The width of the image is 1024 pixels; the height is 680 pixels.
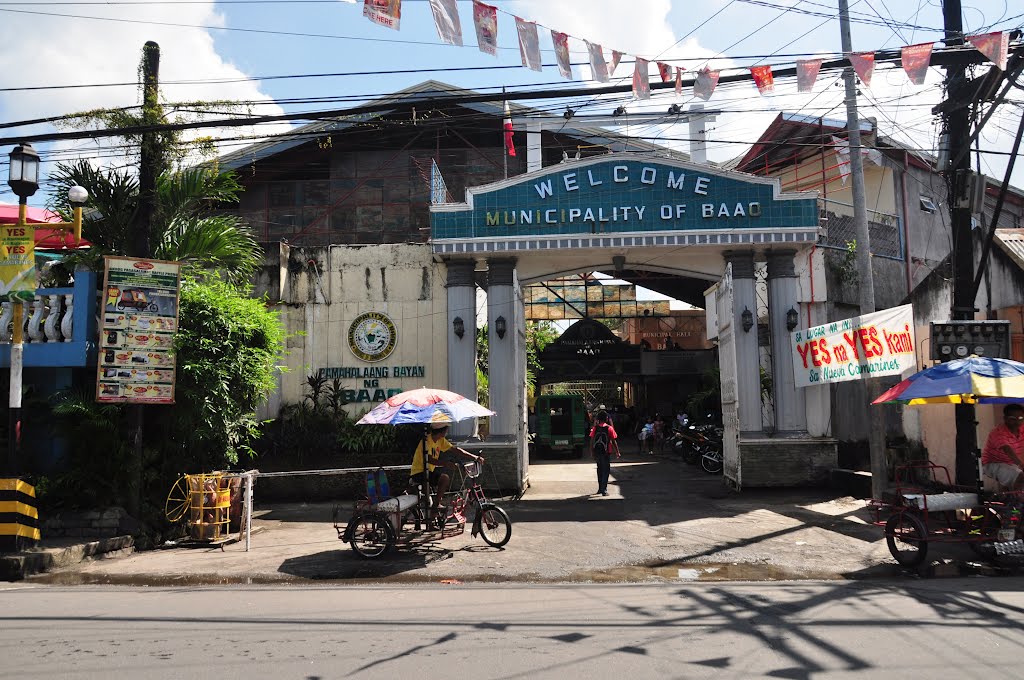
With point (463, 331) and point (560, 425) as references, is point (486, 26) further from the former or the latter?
point (560, 425)

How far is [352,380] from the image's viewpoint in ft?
54.1

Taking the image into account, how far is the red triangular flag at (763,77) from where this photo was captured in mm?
10773

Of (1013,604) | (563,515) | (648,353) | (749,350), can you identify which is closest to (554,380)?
(648,353)

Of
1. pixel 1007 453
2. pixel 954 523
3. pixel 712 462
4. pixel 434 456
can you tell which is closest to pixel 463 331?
pixel 434 456

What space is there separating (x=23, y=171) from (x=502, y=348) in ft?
28.3

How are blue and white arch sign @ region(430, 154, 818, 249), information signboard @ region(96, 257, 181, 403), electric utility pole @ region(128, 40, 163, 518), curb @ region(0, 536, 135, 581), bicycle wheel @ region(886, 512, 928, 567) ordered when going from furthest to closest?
blue and white arch sign @ region(430, 154, 818, 249), electric utility pole @ region(128, 40, 163, 518), information signboard @ region(96, 257, 181, 403), curb @ region(0, 536, 135, 581), bicycle wheel @ region(886, 512, 928, 567)

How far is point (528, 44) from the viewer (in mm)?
10062

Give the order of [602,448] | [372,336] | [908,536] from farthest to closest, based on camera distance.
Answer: [372,336] < [602,448] < [908,536]

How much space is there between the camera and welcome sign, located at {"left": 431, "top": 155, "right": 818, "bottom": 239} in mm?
15102

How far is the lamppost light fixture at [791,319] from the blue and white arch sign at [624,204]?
1476 mm

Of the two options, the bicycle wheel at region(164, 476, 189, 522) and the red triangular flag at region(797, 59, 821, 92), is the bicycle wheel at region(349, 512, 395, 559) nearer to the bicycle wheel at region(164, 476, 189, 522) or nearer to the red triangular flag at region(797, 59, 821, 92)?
the bicycle wheel at region(164, 476, 189, 522)

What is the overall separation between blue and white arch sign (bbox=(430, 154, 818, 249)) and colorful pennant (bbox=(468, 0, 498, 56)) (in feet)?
18.4

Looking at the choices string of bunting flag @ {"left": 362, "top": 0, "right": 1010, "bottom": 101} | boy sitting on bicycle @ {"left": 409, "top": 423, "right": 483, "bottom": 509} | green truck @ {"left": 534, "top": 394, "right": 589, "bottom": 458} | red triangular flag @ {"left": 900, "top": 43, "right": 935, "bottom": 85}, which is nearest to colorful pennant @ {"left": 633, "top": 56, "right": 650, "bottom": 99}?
string of bunting flag @ {"left": 362, "top": 0, "right": 1010, "bottom": 101}

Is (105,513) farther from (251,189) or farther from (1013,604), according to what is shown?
(251,189)
